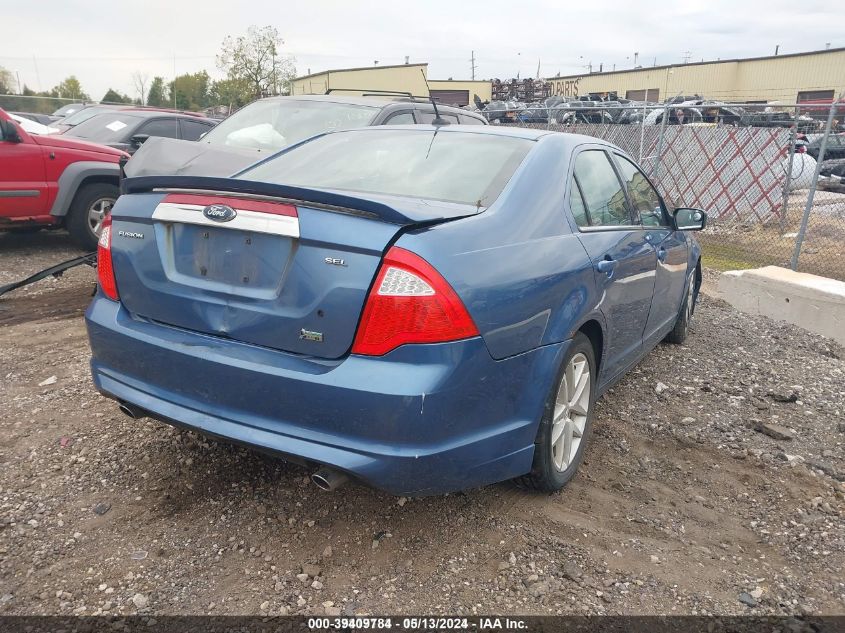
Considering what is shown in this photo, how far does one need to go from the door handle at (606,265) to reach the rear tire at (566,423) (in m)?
0.35

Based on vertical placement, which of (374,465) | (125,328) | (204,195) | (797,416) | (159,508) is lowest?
(797,416)

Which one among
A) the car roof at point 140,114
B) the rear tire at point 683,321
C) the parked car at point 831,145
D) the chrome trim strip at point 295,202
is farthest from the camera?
the parked car at point 831,145

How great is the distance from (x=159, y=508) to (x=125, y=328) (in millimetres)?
778

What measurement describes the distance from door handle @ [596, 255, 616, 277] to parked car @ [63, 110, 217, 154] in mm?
7809

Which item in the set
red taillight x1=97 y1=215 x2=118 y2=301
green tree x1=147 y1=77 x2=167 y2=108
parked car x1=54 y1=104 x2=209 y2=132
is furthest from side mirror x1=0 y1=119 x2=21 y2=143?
green tree x1=147 y1=77 x2=167 y2=108

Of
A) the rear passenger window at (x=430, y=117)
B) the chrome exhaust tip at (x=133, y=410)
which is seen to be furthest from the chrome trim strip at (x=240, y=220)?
the rear passenger window at (x=430, y=117)

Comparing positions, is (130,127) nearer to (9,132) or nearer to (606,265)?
(9,132)

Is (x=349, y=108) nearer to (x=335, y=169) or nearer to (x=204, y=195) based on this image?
(x=335, y=169)

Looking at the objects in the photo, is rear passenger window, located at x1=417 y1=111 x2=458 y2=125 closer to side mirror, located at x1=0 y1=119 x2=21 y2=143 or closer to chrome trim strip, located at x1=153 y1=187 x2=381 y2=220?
side mirror, located at x1=0 y1=119 x2=21 y2=143

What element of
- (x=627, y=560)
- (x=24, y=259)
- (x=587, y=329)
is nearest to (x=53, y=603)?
(x=627, y=560)

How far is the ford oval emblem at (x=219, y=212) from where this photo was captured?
2.51 m

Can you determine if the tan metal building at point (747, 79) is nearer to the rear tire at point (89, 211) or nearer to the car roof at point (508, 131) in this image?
the rear tire at point (89, 211)

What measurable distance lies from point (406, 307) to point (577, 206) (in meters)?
1.37

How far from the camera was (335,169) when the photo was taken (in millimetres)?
3344
